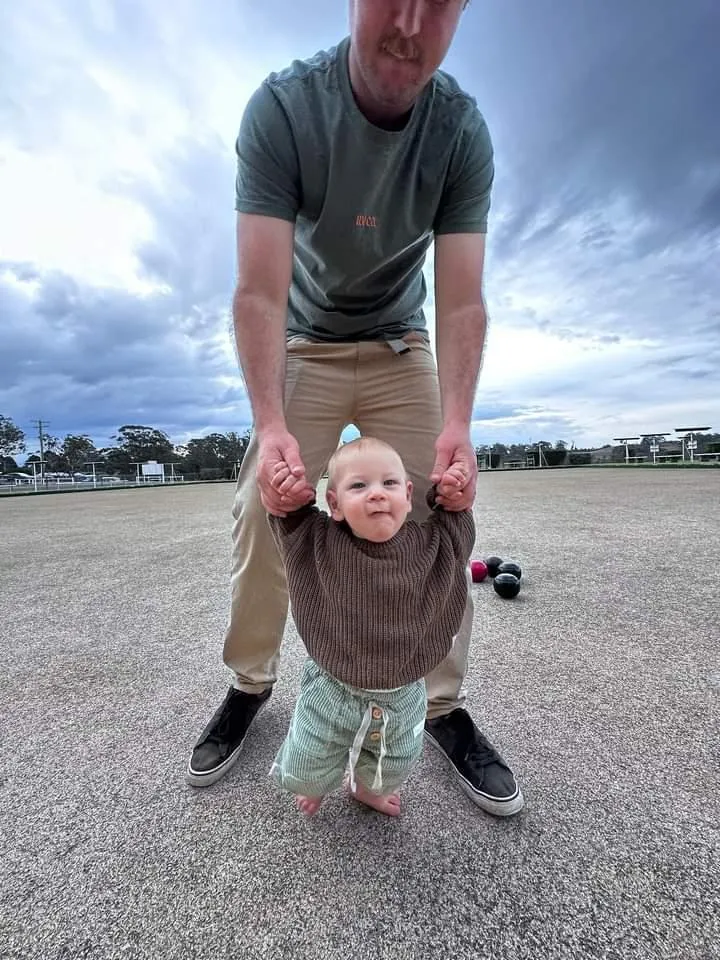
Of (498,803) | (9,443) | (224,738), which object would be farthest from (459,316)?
(9,443)

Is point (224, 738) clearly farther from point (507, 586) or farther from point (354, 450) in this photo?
point (507, 586)

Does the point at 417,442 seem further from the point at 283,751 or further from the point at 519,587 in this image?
the point at 519,587

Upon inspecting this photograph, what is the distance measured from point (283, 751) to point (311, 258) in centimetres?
149

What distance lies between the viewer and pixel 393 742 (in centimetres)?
128

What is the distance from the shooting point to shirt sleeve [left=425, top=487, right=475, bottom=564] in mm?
1395

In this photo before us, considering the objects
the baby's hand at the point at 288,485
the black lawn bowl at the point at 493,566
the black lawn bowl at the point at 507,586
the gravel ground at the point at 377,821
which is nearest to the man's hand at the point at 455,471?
the baby's hand at the point at 288,485

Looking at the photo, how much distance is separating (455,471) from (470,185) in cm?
97

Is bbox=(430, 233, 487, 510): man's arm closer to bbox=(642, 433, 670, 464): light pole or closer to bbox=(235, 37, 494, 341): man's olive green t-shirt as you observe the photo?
bbox=(235, 37, 494, 341): man's olive green t-shirt

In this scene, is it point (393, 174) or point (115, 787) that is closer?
point (115, 787)

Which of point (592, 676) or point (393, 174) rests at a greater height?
point (393, 174)

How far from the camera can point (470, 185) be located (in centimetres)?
170

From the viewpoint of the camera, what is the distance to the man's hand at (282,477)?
4.34 feet

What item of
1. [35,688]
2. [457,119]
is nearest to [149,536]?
[35,688]

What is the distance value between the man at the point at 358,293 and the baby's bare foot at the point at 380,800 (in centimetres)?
19
